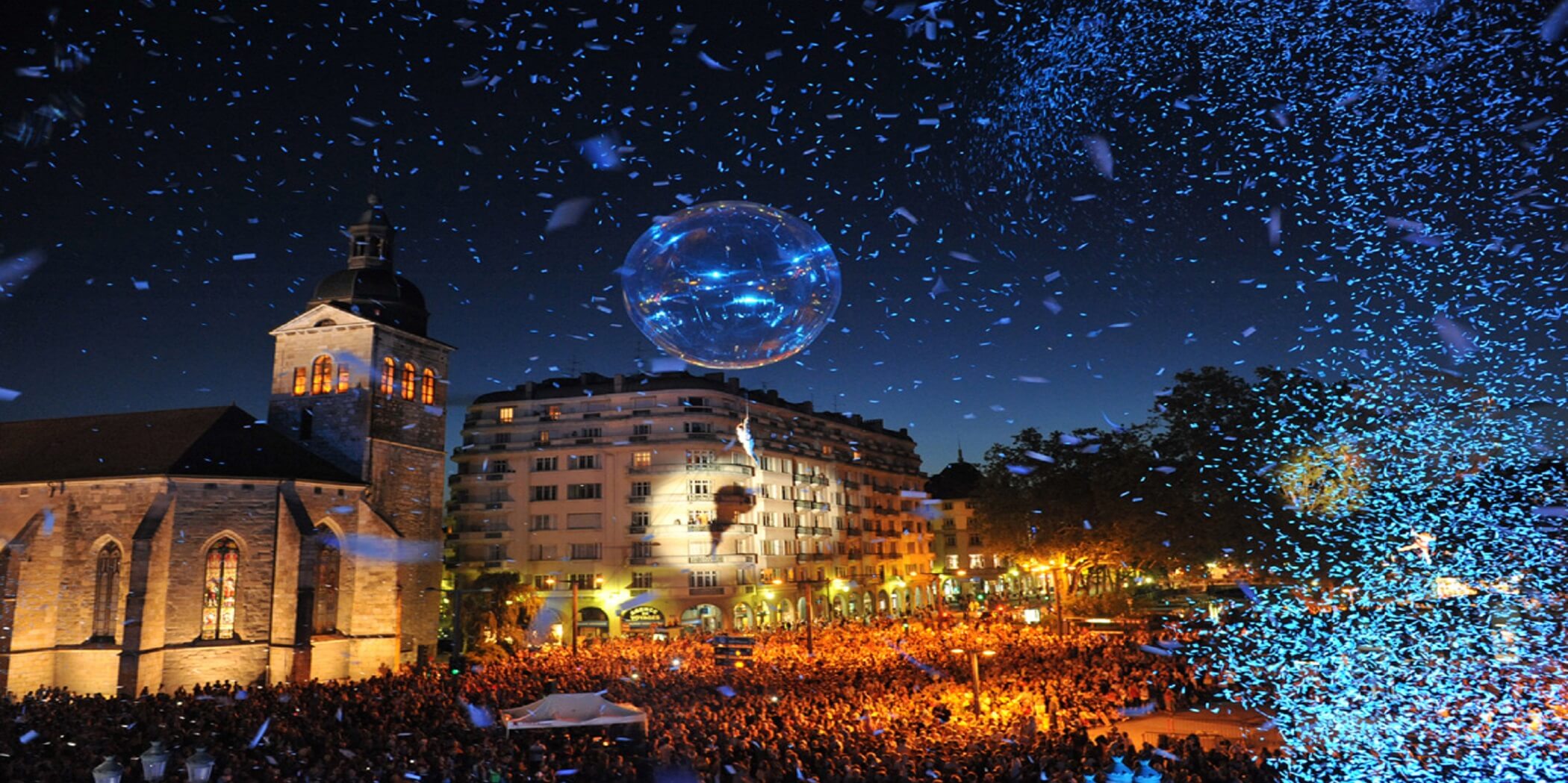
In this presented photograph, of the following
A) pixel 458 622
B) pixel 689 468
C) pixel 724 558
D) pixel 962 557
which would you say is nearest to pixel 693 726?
pixel 458 622

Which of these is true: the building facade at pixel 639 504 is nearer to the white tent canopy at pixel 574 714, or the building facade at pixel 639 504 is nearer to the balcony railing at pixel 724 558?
the balcony railing at pixel 724 558

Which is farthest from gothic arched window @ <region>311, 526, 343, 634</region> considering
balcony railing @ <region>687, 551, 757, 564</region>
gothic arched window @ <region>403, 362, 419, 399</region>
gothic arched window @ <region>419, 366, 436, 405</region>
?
balcony railing @ <region>687, 551, 757, 564</region>

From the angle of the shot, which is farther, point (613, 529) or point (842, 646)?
point (613, 529)

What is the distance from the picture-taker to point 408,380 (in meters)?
41.8

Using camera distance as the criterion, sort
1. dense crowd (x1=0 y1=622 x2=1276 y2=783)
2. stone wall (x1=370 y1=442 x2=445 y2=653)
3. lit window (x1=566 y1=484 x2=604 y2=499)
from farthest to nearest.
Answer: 1. lit window (x1=566 y1=484 x2=604 y2=499)
2. stone wall (x1=370 y1=442 x2=445 y2=653)
3. dense crowd (x1=0 y1=622 x2=1276 y2=783)

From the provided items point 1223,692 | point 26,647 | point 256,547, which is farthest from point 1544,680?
point 26,647

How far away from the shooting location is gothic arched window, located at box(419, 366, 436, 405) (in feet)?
139

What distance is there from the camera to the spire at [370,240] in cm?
4103

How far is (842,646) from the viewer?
3669 centimetres

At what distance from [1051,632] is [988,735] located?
2440 cm

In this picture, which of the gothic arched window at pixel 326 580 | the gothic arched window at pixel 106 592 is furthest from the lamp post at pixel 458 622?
the gothic arched window at pixel 106 592

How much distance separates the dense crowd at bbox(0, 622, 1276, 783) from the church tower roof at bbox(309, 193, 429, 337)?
678 inches

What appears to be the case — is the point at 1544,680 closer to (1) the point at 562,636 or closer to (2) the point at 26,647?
(2) the point at 26,647

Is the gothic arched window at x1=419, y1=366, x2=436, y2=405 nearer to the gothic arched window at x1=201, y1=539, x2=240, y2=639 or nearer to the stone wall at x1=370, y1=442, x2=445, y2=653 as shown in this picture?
the stone wall at x1=370, y1=442, x2=445, y2=653
